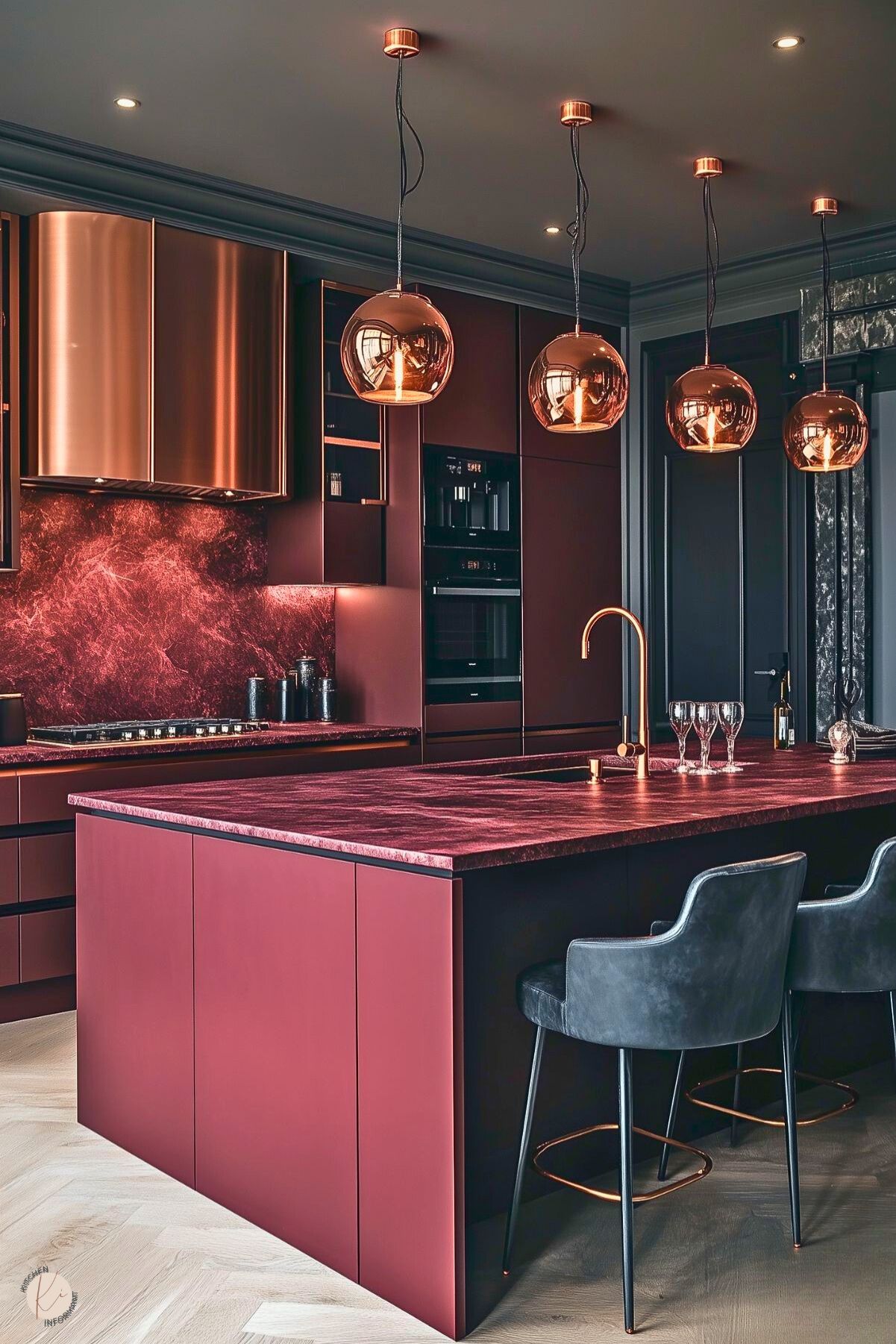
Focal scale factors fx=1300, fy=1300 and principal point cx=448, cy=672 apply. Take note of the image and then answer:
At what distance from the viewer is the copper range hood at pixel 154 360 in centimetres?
461

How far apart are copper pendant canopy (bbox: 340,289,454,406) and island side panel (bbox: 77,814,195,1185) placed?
1.16 m

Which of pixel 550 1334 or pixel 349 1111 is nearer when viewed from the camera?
pixel 550 1334

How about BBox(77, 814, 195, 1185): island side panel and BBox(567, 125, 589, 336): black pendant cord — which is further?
BBox(567, 125, 589, 336): black pendant cord

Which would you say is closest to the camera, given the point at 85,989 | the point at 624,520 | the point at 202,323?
the point at 85,989

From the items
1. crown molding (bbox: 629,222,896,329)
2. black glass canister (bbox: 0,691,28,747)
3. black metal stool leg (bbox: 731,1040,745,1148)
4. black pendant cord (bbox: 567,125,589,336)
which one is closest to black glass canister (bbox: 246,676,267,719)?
black glass canister (bbox: 0,691,28,747)

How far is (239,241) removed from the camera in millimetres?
5250

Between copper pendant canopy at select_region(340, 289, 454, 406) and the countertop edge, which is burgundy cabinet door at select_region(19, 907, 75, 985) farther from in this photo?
copper pendant canopy at select_region(340, 289, 454, 406)

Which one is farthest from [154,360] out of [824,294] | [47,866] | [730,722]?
[824,294]

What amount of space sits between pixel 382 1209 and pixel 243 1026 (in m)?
0.51

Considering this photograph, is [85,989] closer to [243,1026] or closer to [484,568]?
[243,1026]

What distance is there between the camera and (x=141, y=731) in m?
4.80

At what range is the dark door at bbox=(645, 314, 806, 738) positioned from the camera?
20.2 ft

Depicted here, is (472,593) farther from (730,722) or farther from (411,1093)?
(411,1093)

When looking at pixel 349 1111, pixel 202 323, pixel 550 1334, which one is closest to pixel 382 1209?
pixel 349 1111
